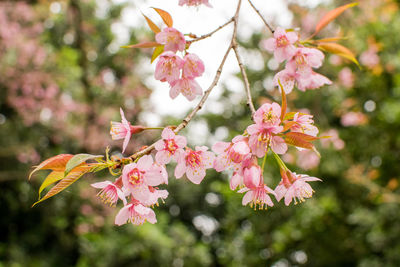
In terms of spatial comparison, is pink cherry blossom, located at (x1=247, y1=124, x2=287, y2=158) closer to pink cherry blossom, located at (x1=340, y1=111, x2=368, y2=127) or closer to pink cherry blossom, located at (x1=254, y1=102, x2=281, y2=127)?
pink cherry blossom, located at (x1=254, y1=102, x2=281, y2=127)

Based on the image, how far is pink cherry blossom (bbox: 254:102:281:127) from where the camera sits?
Result: 0.66 m

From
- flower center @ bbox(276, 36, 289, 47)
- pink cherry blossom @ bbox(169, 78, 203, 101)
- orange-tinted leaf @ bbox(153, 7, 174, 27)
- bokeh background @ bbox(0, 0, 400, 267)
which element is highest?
orange-tinted leaf @ bbox(153, 7, 174, 27)

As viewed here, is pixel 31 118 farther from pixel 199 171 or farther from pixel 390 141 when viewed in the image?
pixel 199 171

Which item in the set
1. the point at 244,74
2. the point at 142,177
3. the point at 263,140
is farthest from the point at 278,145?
the point at 142,177

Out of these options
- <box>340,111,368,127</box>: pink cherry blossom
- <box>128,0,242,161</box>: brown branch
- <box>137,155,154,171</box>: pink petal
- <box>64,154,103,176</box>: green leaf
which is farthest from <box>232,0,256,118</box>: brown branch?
<box>340,111,368,127</box>: pink cherry blossom

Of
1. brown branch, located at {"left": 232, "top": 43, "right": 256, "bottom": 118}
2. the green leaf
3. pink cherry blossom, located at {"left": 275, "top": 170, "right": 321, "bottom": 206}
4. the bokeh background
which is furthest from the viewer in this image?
the bokeh background

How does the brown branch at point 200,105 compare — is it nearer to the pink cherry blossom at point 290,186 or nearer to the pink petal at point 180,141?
the pink petal at point 180,141

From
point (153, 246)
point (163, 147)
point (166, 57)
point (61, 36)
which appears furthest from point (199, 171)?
point (61, 36)

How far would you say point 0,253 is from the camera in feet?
17.0

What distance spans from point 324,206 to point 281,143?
352 centimetres

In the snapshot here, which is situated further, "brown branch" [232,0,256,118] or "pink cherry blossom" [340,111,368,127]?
"pink cherry blossom" [340,111,368,127]

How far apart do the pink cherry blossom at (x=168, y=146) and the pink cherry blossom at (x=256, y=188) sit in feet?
0.47

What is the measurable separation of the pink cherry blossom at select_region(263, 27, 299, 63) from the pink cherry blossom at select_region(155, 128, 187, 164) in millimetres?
355

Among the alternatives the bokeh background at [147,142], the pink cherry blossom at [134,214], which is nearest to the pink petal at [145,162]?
the pink cherry blossom at [134,214]
